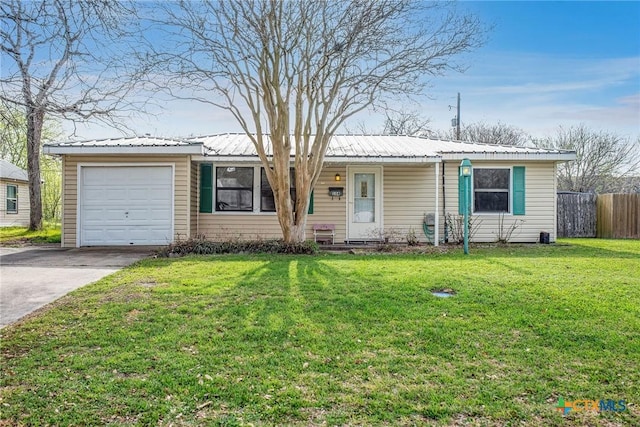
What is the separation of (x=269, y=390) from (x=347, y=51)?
8172 millimetres

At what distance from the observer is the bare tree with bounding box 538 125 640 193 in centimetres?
2189

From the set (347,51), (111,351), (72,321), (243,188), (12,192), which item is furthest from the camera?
(12,192)

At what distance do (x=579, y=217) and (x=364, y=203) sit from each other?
349 inches

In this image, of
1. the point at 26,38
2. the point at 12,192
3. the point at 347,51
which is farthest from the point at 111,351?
the point at 12,192

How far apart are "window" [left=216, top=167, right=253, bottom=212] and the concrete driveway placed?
242 centimetres

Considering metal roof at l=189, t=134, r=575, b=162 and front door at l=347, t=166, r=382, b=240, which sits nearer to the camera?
metal roof at l=189, t=134, r=575, b=162

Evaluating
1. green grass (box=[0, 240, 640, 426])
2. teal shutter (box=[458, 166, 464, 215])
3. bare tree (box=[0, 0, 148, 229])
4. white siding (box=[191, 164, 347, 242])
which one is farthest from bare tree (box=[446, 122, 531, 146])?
bare tree (box=[0, 0, 148, 229])

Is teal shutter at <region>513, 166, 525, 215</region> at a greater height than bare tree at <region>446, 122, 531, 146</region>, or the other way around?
bare tree at <region>446, 122, 531, 146</region>

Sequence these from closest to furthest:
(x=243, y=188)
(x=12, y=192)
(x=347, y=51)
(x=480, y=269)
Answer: (x=480, y=269), (x=347, y=51), (x=243, y=188), (x=12, y=192)

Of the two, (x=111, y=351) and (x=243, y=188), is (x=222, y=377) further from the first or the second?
(x=243, y=188)

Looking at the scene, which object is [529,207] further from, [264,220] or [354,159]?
[264,220]

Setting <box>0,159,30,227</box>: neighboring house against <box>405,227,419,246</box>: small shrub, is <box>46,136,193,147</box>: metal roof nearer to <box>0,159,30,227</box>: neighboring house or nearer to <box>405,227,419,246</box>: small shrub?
<box>405,227,419,246</box>: small shrub

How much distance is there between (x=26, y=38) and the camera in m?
3.79

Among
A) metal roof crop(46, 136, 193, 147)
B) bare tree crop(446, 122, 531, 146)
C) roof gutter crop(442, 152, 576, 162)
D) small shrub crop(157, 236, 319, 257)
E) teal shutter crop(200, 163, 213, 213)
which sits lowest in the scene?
small shrub crop(157, 236, 319, 257)
